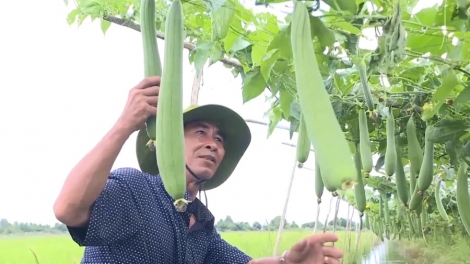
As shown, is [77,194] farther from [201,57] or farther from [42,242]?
[42,242]

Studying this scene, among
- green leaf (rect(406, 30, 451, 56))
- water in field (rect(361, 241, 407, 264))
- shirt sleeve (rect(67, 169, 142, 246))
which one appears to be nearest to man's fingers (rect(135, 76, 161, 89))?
shirt sleeve (rect(67, 169, 142, 246))

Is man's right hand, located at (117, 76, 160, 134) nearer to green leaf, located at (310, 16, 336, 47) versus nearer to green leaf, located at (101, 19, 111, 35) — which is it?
green leaf, located at (310, 16, 336, 47)

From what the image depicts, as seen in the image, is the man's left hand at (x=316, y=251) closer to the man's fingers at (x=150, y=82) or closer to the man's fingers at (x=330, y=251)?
the man's fingers at (x=330, y=251)

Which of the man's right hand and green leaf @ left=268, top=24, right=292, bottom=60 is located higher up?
green leaf @ left=268, top=24, right=292, bottom=60

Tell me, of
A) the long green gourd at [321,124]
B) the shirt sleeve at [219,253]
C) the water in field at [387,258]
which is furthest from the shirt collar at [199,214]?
the water in field at [387,258]

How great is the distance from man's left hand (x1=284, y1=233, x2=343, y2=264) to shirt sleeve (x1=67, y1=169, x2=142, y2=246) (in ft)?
1.63

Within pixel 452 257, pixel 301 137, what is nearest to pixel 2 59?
pixel 301 137

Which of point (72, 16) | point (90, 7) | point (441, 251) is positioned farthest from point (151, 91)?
point (441, 251)

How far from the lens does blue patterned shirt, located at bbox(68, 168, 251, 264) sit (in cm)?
144

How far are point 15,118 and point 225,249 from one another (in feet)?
4.00

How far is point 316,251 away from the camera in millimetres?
1561

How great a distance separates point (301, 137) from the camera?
1.21 metres

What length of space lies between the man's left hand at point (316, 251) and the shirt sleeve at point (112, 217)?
498mm

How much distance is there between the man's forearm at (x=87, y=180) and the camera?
1182 millimetres
